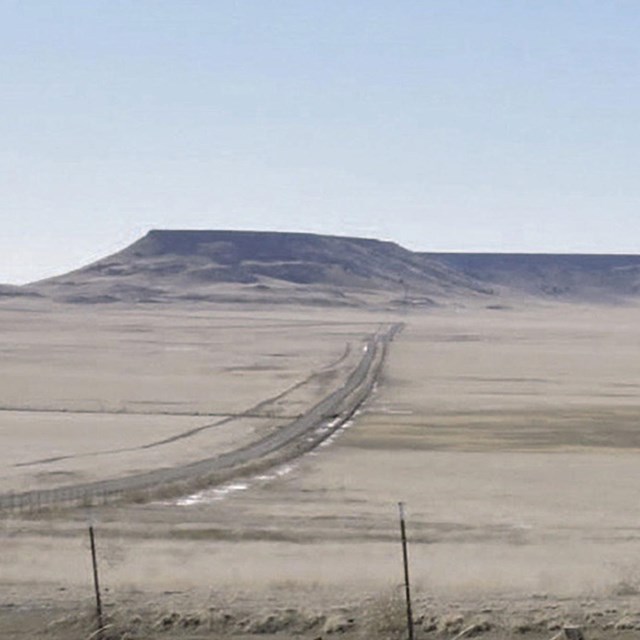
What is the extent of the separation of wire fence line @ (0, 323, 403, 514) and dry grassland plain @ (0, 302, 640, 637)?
939 mm

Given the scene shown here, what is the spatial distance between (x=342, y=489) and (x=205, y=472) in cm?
511

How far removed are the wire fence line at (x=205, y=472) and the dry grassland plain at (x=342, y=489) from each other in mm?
939

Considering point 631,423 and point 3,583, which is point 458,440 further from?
point 3,583

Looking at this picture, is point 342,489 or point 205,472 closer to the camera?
point 342,489

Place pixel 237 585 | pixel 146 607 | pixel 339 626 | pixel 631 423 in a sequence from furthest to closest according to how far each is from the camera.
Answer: pixel 631 423 < pixel 237 585 < pixel 146 607 < pixel 339 626

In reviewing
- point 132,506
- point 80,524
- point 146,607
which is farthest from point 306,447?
point 146,607

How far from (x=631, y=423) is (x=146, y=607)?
38.3 metres

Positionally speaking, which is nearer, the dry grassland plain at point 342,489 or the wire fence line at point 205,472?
the dry grassland plain at point 342,489

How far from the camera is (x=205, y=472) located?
136ft

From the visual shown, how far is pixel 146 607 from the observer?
22.0m

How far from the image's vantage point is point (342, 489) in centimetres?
3825

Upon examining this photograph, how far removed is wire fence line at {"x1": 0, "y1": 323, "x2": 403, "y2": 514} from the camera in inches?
1398

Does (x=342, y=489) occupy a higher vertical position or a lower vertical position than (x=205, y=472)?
lower

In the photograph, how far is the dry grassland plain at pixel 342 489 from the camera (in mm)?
25109
